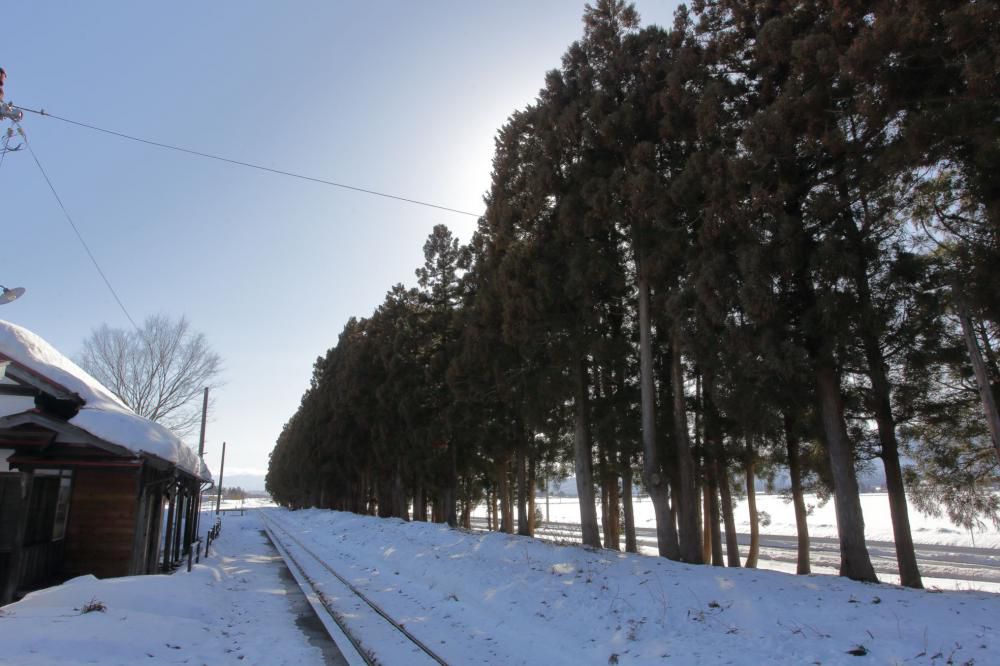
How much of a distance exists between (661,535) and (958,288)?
7.88 meters

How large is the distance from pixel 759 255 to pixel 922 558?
22730 mm

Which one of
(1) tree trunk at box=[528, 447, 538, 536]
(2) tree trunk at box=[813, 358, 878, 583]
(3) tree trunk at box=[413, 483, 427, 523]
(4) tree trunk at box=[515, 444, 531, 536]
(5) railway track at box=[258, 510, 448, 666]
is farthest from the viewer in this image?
(3) tree trunk at box=[413, 483, 427, 523]

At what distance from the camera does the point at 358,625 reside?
888 centimetres

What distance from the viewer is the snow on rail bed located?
6355mm

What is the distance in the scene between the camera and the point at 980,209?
8836 mm

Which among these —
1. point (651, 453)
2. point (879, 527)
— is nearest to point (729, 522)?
point (651, 453)

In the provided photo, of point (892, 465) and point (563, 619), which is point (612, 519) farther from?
point (563, 619)

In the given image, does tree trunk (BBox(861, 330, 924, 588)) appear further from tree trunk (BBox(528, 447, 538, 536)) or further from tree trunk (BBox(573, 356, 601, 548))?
tree trunk (BBox(528, 447, 538, 536))

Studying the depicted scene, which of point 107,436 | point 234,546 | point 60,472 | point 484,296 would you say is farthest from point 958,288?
point 234,546

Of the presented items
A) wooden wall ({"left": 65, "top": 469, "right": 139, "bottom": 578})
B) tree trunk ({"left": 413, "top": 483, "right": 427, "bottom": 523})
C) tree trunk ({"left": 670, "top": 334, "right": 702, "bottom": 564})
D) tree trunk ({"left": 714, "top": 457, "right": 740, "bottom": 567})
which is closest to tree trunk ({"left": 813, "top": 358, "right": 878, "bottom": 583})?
tree trunk ({"left": 670, "top": 334, "right": 702, "bottom": 564})

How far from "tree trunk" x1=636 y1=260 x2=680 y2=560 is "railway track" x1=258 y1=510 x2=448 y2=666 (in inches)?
245

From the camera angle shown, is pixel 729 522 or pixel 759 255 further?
pixel 729 522

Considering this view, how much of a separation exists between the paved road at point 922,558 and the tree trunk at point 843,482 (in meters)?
8.99

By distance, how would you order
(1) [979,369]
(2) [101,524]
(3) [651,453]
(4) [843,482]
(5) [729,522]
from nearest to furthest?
(1) [979,369]
(4) [843,482]
(2) [101,524]
(3) [651,453]
(5) [729,522]
